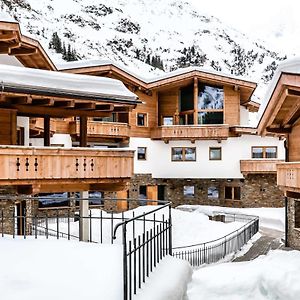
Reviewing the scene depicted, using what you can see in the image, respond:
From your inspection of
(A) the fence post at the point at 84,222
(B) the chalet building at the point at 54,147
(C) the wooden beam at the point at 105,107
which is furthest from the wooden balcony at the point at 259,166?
(C) the wooden beam at the point at 105,107

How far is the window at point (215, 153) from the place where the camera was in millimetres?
31812

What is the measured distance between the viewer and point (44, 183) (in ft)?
44.7

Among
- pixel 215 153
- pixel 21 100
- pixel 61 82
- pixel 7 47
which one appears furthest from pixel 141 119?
pixel 21 100

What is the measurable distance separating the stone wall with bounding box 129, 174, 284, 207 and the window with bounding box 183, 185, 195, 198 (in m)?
0.15

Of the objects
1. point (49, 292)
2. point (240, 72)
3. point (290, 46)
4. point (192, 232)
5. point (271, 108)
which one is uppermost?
point (290, 46)

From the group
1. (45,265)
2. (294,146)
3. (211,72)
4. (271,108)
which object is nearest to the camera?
(45,265)

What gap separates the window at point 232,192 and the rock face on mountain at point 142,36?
145ft

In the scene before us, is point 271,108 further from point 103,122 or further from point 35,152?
point 103,122

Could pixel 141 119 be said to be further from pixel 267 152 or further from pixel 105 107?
pixel 105 107

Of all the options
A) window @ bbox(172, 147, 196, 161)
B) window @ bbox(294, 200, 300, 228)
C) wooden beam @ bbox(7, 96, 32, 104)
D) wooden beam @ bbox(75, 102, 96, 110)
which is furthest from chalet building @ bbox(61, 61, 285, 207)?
wooden beam @ bbox(7, 96, 32, 104)

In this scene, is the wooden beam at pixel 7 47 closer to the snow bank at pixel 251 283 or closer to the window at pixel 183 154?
the snow bank at pixel 251 283

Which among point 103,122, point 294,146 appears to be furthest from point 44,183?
point 103,122

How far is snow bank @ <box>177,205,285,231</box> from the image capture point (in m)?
26.9

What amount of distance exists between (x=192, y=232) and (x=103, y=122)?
375 inches
